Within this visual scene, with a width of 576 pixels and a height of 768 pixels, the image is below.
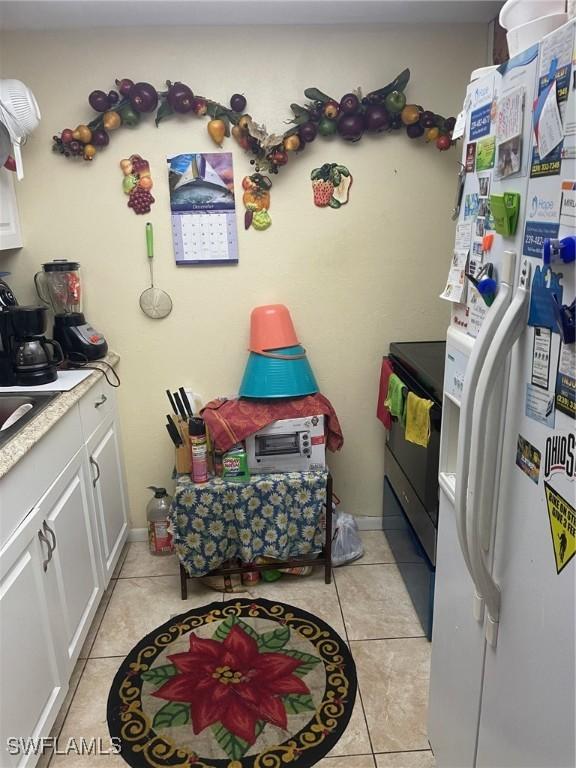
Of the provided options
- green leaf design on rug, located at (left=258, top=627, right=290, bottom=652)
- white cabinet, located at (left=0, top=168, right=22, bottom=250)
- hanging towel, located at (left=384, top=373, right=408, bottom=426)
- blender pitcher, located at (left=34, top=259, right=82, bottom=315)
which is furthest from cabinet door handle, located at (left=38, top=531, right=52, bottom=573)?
hanging towel, located at (left=384, top=373, right=408, bottom=426)

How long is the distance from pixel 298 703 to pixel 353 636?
386mm

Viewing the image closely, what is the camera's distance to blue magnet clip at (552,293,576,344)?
0.85 meters

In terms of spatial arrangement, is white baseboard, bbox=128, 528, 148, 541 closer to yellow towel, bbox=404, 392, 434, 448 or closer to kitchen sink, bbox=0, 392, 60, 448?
kitchen sink, bbox=0, 392, 60, 448

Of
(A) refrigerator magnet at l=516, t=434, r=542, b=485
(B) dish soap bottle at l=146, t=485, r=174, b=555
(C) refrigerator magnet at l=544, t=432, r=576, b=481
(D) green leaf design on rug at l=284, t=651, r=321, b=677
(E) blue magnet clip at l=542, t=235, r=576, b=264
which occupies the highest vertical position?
(E) blue magnet clip at l=542, t=235, r=576, b=264

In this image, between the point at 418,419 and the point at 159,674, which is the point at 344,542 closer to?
the point at 418,419

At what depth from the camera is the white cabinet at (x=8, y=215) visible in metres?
2.32

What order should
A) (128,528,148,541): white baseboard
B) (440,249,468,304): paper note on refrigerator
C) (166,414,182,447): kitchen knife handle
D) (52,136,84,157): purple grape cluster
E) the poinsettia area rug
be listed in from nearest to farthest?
1. (440,249,468,304): paper note on refrigerator
2. the poinsettia area rug
3. (52,136,84,157): purple grape cluster
4. (166,414,182,447): kitchen knife handle
5. (128,528,148,541): white baseboard

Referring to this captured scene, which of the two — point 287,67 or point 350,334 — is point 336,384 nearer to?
point 350,334

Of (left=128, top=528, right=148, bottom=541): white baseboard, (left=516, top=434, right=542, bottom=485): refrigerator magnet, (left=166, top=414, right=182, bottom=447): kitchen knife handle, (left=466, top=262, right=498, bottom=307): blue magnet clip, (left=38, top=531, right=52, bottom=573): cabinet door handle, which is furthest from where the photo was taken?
(left=128, top=528, right=148, bottom=541): white baseboard

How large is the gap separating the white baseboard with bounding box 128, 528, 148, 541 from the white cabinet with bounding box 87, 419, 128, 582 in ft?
0.47

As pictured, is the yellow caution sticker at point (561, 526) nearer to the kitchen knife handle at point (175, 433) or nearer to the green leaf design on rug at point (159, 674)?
the green leaf design on rug at point (159, 674)

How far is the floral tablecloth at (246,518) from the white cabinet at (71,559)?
0.36m

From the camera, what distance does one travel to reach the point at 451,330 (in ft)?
4.52

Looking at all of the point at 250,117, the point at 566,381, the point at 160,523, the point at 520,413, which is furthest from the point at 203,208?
the point at 566,381
